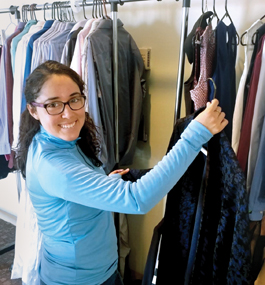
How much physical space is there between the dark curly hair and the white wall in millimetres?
484

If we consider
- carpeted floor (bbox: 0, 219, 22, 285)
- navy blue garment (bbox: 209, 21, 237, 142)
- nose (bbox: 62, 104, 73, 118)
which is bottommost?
carpeted floor (bbox: 0, 219, 22, 285)

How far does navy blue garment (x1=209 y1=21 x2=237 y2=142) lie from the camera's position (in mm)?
1035

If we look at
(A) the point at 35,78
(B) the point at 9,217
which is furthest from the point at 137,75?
(B) the point at 9,217

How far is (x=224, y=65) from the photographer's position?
105cm

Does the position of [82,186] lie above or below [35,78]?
below

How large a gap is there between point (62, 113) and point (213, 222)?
2.02 feet

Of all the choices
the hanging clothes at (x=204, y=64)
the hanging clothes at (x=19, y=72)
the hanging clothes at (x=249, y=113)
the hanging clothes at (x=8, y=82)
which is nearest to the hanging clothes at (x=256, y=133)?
the hanging clothes at (x=249, y=113)

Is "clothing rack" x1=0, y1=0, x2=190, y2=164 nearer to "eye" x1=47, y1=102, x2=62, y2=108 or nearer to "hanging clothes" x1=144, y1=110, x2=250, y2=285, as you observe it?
"hanging clothes" x1=144, y1=110, x2=250, y2=285

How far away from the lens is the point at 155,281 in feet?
3.80

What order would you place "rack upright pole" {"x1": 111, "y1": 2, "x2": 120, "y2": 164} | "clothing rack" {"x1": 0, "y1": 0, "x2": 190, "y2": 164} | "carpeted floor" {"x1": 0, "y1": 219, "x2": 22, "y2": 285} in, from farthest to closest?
"carpeted floor" {"x1": 0, "y1": 219, "x2": 22, "y2": 285} < "rack upright pole" {"x1": 111, "y1": 2, "x2": 120, "y2": 164} < "clothing rack" {"x1": 0, "y1": 0, "x2": 190, "y2": 164}

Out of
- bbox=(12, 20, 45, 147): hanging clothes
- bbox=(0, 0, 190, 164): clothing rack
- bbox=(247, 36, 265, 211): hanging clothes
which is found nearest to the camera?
bbox=(247, 36, 265, 211): hanging clothes

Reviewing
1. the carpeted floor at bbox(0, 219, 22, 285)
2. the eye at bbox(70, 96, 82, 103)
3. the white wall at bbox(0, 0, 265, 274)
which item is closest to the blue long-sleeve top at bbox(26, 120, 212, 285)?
the eye at bbox(70, 96, 82, 103)

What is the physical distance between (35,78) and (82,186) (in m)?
0.40

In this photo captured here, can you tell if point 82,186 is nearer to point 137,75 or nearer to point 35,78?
point 35,78
